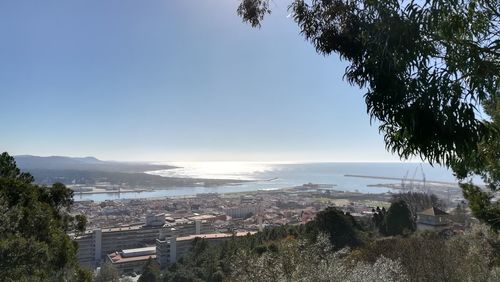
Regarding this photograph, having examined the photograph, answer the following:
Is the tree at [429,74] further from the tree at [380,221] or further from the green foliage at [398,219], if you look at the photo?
the tree at [380,221]

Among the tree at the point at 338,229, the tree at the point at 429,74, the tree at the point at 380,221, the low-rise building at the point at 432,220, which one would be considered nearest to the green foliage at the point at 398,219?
the low-rise building at the point at 432,220

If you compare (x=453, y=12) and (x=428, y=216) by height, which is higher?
(x=453, y=12)

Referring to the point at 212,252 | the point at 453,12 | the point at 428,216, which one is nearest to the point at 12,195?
the point at 453,12

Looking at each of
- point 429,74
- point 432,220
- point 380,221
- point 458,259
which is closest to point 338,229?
point 432,220

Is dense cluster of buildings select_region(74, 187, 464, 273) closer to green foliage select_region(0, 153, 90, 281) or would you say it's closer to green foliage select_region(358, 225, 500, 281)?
green foliage select_region(0, 153, 90, 281)

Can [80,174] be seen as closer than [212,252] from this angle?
No

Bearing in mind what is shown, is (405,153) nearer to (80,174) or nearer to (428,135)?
(428,135)

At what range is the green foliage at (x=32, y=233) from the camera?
17.8 feet

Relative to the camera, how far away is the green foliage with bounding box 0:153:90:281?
5.42 m

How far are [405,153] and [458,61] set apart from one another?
641 millimetres

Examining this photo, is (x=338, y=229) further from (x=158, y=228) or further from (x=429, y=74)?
(x=158, y=228)

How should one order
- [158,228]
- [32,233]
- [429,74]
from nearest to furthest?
[429,74], [32,233], [158,228]

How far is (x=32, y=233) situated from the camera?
22.2 feet

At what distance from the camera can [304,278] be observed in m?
5.72
